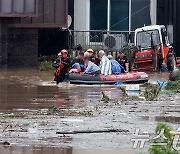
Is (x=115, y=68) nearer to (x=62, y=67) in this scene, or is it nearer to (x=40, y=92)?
(x=62, y=67)

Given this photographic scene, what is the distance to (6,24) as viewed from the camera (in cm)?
3183

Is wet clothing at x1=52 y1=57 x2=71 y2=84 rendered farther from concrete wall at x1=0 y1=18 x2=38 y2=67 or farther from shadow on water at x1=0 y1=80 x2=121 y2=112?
concrete wall at x1=0 y1=18 x2=38 y2=67

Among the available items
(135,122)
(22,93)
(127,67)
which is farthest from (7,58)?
(135,122)

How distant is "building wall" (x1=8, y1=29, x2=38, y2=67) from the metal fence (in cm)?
275

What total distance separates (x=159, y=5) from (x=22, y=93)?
16.8 m

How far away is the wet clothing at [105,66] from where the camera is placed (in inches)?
977

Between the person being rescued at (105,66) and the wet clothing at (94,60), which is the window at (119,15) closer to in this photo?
the wet clothing at (94,60)

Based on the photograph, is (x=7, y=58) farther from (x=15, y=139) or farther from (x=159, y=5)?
(x=15, y=139)

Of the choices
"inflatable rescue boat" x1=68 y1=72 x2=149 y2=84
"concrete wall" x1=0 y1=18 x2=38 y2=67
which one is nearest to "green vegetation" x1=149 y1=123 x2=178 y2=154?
"inflatable rescue boat" x1=68 y1=72 x2=149 y2=84

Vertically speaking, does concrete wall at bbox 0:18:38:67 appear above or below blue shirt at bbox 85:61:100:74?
above

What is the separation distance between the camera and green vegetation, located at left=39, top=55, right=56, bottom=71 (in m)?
31.5

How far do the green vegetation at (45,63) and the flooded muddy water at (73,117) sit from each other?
7.13m

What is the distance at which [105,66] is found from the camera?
24.9m

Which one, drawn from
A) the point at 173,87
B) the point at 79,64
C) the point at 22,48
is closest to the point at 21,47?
the point at 22,48
